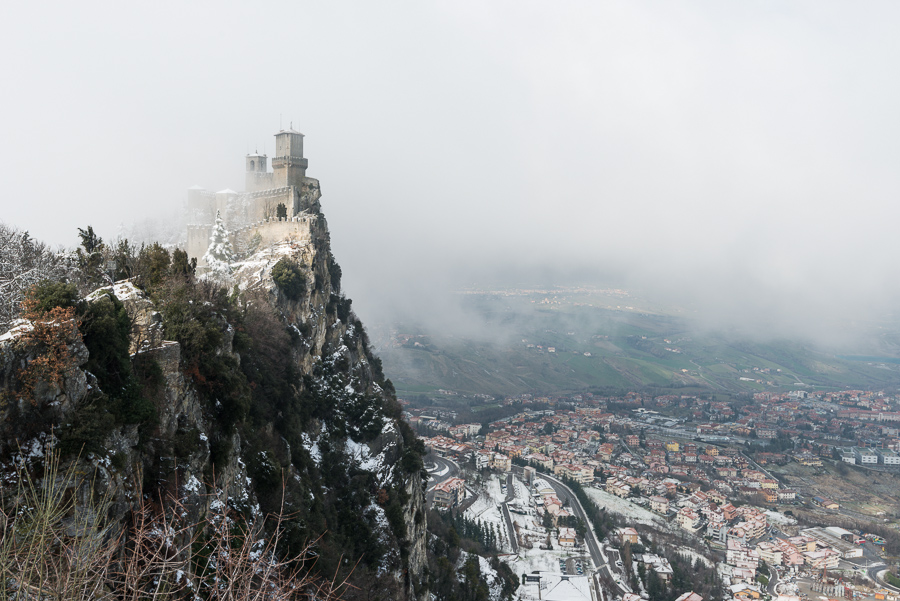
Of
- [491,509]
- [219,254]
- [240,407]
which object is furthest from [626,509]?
[240,407]

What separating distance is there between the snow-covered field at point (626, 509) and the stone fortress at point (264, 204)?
49229mm

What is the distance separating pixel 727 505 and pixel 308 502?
6376 cm

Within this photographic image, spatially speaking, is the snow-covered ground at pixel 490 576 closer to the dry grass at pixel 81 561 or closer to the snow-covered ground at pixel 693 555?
the snow-covered ground at pixel 693 555

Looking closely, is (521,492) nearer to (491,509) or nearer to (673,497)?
(491,509)

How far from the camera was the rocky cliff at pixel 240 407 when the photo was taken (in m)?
10.5

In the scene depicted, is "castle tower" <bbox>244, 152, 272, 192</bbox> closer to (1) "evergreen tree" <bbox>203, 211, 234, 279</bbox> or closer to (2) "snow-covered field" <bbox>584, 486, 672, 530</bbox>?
(1) "evergreen tree" <bbox>203, 211, 234, 279</bbox>

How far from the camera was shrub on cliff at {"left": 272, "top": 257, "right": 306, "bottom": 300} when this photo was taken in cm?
2988

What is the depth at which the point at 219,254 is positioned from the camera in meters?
33.1

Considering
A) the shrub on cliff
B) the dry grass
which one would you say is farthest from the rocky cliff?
the dry grass

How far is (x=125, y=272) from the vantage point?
23.7 m

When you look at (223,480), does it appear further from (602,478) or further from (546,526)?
(602,478)

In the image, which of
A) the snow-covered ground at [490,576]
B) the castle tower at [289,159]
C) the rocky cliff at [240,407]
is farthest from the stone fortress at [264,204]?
the snow-covered ground at [490,576]

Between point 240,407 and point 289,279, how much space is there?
1449 cm

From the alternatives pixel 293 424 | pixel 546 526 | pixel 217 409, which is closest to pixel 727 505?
pixel 546 526
